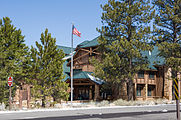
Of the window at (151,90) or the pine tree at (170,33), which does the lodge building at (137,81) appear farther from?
the pine tree at (170,33)

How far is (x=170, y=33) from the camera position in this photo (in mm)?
32594

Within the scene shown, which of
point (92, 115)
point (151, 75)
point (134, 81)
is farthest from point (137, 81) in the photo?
point (92, 115)

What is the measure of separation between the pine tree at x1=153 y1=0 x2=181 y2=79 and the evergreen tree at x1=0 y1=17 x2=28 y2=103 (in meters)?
15.8

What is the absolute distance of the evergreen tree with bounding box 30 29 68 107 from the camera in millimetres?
24797

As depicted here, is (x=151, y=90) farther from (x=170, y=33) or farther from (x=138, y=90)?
(x=170, y=33)

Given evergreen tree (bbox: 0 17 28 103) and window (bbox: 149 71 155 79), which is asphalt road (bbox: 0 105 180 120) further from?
window (bbox: 149 71 155 79)

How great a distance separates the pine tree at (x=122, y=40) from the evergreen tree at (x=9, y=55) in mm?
9479

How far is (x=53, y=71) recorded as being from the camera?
25141 mm

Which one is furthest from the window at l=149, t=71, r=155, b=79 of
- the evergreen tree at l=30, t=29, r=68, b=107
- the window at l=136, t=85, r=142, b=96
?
the evergreen tree at l=30, t=29, r=68, b=107

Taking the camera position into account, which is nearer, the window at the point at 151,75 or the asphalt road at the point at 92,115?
the asphalt road at the point at 92,115

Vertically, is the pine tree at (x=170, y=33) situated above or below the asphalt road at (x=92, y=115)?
above

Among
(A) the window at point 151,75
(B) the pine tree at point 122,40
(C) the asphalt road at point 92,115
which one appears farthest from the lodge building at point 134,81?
(C) the asphalt road at point 92,115

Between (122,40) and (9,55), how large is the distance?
1255 centimetres

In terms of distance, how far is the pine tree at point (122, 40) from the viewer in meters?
30.2
